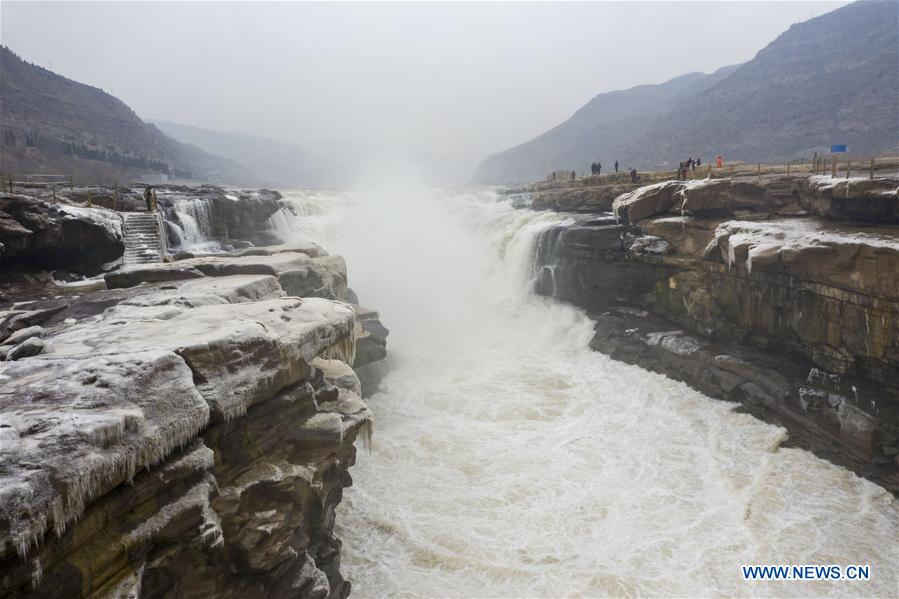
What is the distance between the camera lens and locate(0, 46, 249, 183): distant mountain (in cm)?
5197

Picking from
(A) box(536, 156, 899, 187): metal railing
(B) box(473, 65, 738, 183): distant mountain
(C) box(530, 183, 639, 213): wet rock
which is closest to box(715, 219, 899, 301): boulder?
(A) box(536, 156, 899, 187): metal railing

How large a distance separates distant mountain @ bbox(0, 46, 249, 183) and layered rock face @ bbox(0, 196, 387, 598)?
185 feet

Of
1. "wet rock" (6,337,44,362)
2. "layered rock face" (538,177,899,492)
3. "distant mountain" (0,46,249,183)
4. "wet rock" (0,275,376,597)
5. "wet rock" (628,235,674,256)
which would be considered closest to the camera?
"wet rock" (0,275,376,597)

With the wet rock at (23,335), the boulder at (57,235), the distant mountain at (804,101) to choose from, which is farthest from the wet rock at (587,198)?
the distant mountain at (804,101)

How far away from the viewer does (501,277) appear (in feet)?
72.5

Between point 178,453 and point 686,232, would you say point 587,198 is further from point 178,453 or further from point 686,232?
point 178,453

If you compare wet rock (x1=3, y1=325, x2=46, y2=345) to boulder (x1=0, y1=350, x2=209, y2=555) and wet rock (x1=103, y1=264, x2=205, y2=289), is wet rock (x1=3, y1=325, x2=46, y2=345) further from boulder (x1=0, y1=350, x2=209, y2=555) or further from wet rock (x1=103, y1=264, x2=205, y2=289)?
wet rock (x1=103, y1=264, x2=205, y2=289)

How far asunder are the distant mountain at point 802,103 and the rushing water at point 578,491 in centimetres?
6868

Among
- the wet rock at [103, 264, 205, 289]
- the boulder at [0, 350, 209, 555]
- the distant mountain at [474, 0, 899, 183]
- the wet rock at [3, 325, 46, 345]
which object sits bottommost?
the boulder at [0, 350, 209, 555]

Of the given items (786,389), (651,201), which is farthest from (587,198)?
(786,389)

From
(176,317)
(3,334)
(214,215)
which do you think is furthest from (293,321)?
(214,215)

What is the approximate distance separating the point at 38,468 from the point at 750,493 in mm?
10765

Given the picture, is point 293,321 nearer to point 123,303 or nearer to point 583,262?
point 123,303

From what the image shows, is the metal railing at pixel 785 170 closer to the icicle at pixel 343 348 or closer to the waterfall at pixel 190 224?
the icicle at pixel 343 348
